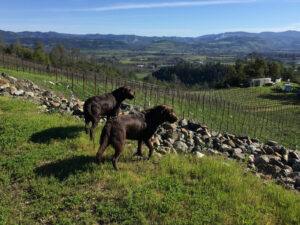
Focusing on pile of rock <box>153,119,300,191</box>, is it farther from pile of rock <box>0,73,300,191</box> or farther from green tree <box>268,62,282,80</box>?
green tree <box>268,62,282,80</box>

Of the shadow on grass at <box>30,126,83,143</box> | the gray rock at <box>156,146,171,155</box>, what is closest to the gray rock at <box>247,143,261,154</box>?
the gray rock at <box>156,146,171,155</box>

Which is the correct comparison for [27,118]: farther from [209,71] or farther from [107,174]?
[209,71]

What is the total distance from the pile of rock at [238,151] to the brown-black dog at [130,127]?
1588 millimetres

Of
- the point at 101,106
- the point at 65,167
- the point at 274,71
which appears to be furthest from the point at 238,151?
the point at 274,71

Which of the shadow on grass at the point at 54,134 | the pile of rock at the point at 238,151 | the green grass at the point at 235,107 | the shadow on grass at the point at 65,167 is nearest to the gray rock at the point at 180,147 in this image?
the pile of rock at the point at 238,151

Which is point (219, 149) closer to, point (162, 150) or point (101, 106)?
point (162, 150)

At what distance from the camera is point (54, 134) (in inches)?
336

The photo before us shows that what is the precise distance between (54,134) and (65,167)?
254 centimetres

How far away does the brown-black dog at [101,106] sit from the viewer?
8.72 m

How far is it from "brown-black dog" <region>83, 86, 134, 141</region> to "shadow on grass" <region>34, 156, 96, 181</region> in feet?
5.79

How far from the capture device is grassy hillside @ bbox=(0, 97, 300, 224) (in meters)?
4.75

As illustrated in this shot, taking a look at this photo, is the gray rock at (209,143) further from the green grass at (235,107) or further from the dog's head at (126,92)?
the green grass at (235,107)

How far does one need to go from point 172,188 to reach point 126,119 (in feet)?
7.24

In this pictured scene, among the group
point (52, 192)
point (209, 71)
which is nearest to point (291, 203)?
point (52, 192)
